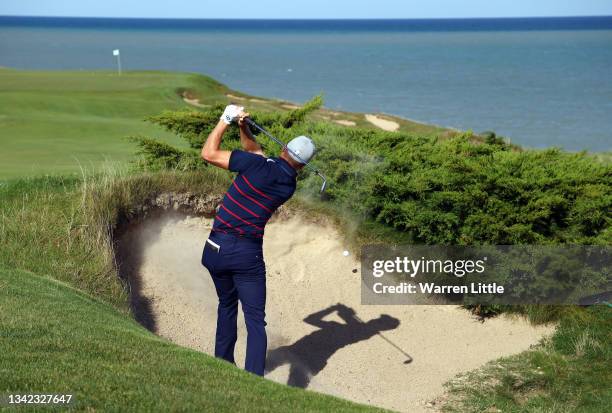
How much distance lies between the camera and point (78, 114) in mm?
26203

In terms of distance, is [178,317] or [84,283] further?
[178,317]

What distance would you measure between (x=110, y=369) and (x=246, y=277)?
6.12 feet

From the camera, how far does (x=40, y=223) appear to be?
→ 30.6 feet

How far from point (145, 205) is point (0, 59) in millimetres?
89009

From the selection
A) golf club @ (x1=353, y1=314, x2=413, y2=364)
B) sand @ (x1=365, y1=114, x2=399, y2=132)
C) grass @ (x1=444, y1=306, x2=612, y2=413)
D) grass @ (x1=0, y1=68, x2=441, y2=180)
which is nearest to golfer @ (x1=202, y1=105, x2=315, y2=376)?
grass @ (x1=444, y1=306, x2=612, y2=413)

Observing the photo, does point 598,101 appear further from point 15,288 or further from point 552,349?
point 15,288

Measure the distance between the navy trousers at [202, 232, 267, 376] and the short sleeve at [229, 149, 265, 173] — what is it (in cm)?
61

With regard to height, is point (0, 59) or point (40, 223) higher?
point (40, 223)

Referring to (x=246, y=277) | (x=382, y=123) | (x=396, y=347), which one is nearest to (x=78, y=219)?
(x=246, y=277)

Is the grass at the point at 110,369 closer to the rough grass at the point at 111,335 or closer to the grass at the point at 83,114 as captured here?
the rough grass at the point at 111,335

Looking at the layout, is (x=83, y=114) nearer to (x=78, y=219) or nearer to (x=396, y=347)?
(x=78, y=219)

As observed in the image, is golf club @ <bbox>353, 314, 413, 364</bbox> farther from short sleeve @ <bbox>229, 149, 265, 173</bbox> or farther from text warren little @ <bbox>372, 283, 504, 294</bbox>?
short sleeve @ <bbox>229, 149, 265, 173</bbox>

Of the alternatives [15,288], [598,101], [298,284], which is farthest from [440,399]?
[598,101]

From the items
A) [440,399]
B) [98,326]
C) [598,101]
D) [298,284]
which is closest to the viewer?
[98,326]
